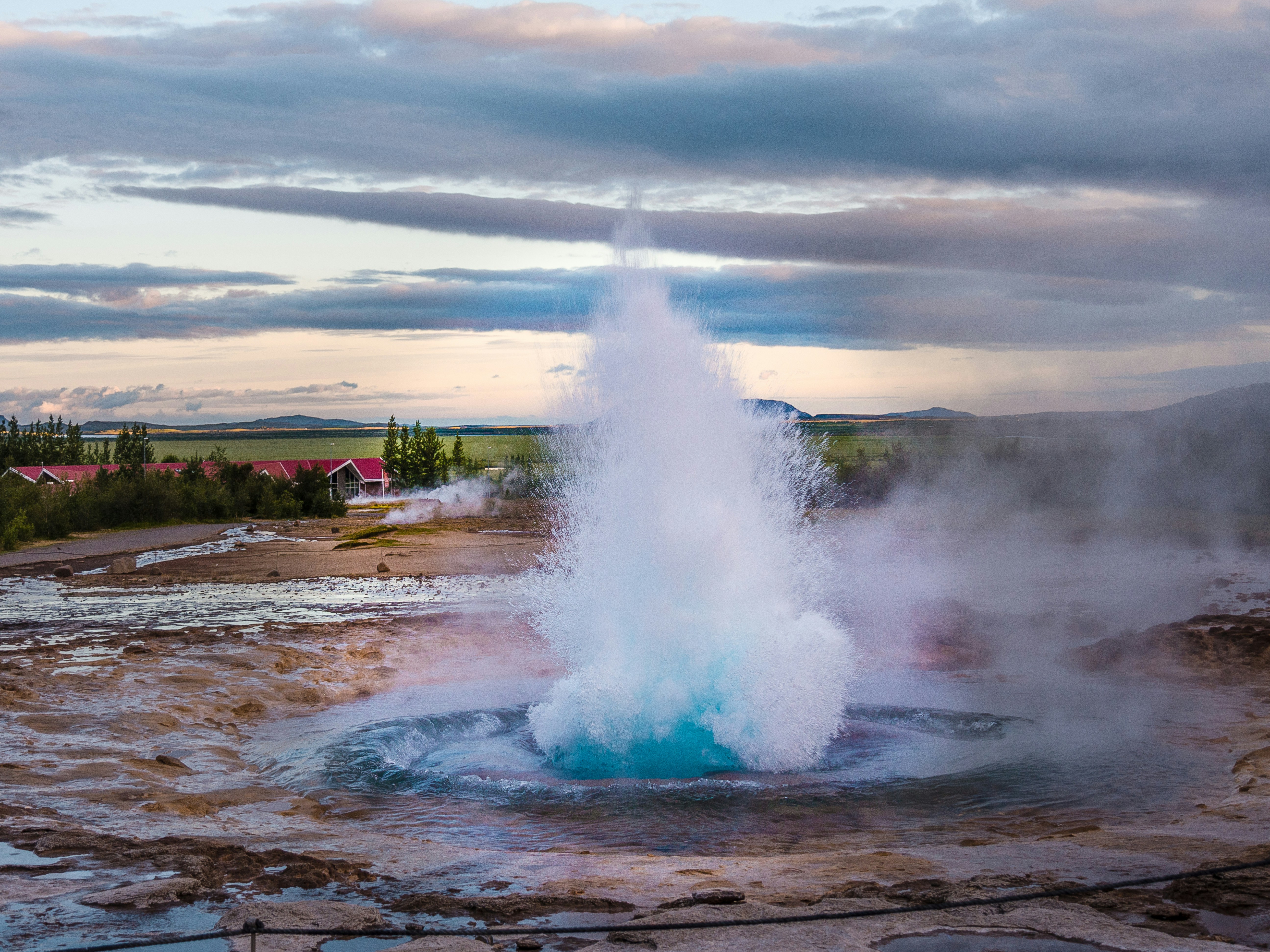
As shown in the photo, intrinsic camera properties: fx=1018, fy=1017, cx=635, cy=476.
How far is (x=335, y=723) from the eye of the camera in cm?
1177

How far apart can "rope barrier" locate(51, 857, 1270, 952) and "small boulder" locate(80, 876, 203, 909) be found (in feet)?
2.10

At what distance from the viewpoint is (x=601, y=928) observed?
5238 mm

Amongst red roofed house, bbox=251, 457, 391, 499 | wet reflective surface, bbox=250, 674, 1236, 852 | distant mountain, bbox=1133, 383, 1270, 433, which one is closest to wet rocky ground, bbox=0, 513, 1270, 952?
wet reflective surface, bbox=250, 674, 1236, 852

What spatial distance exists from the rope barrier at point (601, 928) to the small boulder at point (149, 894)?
0.64 metres

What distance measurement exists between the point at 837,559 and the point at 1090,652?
13.9m

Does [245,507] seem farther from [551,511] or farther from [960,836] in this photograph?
[960,836]

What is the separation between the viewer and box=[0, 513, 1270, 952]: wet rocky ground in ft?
17.6

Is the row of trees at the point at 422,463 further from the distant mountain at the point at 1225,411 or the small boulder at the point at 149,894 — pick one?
the small boulder at the point at 149,894

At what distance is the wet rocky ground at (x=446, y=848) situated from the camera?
538 centimetres

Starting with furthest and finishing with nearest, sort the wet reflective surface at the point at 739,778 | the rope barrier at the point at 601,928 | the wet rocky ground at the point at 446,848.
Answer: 1. the wet reflective surface at the point at 739,778
2. the wet rocky ground at the point at 446,848
3. the rope barrier at the point at 601,928

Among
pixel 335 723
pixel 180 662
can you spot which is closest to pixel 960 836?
pixel 335 723

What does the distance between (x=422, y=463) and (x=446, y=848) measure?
69679 mm

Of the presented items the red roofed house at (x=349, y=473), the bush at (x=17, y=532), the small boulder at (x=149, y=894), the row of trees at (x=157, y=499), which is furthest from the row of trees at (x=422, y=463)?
the small boulder at (x=149, y=894)

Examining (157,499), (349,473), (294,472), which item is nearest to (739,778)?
(157,499)
